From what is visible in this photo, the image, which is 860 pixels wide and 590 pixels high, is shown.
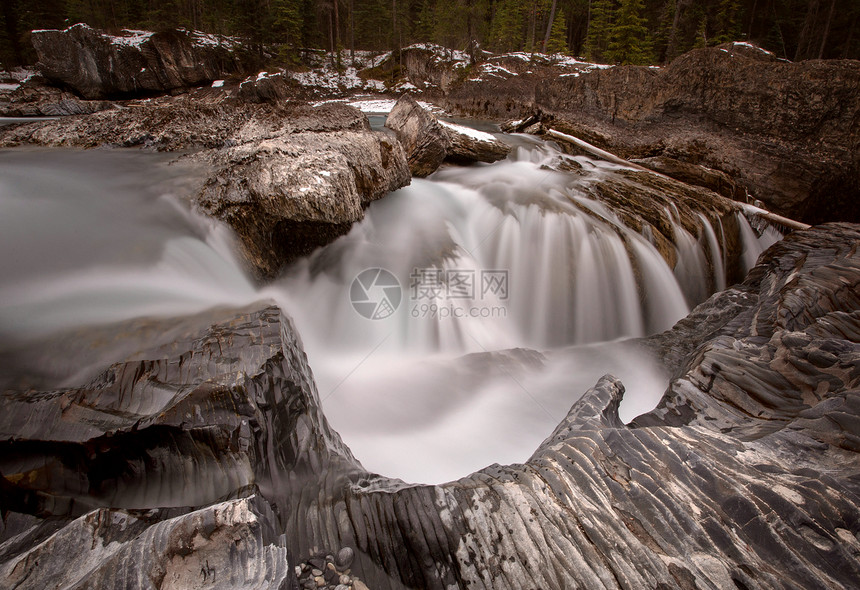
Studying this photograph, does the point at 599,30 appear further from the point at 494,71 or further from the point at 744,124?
the point at 744,124

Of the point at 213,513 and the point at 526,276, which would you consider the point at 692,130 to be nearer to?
the point at 526,276

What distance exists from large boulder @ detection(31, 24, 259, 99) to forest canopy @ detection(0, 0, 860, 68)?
446cm

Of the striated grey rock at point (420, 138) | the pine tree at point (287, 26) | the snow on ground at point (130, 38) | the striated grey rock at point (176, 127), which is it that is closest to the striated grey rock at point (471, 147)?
the striated grey rock at point (420, 138)

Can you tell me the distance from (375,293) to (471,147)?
4.12 m

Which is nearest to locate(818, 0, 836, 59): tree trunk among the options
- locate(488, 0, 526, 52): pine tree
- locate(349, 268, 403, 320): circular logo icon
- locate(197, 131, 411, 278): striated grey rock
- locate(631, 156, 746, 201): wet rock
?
locate(631, 156, 746, 201): wet rock

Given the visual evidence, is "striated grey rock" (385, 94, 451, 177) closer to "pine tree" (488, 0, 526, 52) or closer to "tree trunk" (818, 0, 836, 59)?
"tree trunk" (818, 0, 836, 59)

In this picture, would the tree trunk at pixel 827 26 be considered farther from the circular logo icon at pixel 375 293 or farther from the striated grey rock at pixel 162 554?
the striated grey rock at pixel 162 554

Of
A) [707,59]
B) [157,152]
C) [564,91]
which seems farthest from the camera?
[564,91]

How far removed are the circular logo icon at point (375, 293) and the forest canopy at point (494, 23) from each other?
18426 mm

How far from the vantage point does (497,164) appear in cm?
751

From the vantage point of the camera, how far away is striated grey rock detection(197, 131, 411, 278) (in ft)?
12.3

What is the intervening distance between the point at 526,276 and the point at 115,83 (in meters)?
19.7

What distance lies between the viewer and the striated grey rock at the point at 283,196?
3748mm

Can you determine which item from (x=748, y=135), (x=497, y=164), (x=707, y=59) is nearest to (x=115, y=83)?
(x=497, y=164)
